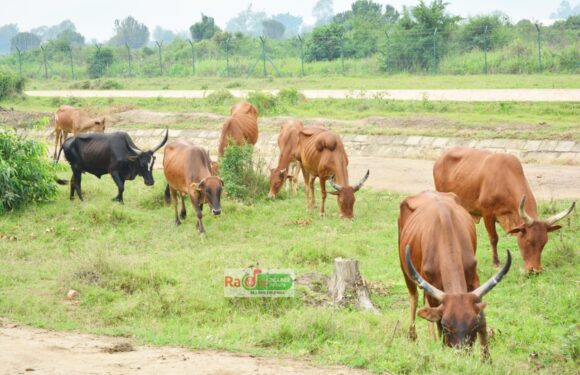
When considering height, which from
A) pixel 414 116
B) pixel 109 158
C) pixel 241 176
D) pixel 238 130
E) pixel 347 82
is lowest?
pixel 241 176

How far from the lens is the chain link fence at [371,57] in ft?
125

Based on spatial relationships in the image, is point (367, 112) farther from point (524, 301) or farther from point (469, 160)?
point (524, 301)

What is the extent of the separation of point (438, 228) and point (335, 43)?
38.5m

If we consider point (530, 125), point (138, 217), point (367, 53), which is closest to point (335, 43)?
point (367, 53)

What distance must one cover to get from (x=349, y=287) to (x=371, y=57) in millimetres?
35282

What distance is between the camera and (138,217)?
16.1 meters

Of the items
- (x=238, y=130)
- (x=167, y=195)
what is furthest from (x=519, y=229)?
(x=238, y=130)

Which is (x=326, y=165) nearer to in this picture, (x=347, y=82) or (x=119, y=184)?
(x=119, y=184)

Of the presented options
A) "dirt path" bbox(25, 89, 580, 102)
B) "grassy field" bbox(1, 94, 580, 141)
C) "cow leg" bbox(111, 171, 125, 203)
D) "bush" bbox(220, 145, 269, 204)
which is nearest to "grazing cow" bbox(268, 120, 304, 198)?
"bush" bbox(220, 145, 269, 204)

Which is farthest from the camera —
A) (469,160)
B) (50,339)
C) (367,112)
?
(367,112)

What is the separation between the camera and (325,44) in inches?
1827

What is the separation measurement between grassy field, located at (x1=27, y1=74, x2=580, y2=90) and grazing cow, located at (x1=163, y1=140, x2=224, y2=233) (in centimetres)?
1839

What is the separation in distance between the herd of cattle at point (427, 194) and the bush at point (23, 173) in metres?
0.56

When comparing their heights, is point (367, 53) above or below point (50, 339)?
above
